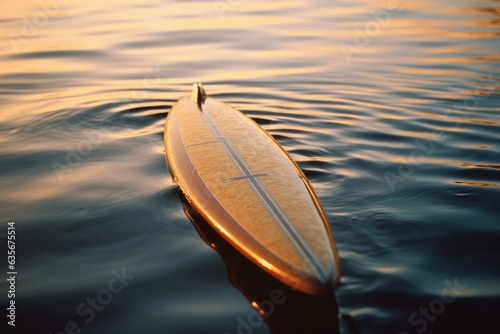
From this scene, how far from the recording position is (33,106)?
690 cm

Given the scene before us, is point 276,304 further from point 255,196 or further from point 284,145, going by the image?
point 284,145

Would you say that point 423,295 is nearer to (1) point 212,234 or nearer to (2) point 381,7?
(1) point 212,234

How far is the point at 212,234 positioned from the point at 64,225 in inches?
44.7

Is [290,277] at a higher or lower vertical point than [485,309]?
higher

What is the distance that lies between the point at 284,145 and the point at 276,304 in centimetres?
269

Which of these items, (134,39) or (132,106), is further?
(134,39)

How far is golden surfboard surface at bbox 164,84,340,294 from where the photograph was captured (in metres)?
2.96

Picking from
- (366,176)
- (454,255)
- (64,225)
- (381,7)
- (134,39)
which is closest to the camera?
(454,255)

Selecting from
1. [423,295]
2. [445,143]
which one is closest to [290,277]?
[423,295]

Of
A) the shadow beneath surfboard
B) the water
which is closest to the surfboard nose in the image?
the water

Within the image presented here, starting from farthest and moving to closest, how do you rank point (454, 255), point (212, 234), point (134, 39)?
1. point (134, 39)
2. point (212, 234)
3. point (454, 255)

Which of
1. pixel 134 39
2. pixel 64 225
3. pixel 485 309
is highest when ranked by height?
pixel 134 39

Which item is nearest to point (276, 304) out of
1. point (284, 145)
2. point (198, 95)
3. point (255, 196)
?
point (255, 196)

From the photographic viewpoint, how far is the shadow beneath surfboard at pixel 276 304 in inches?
109
